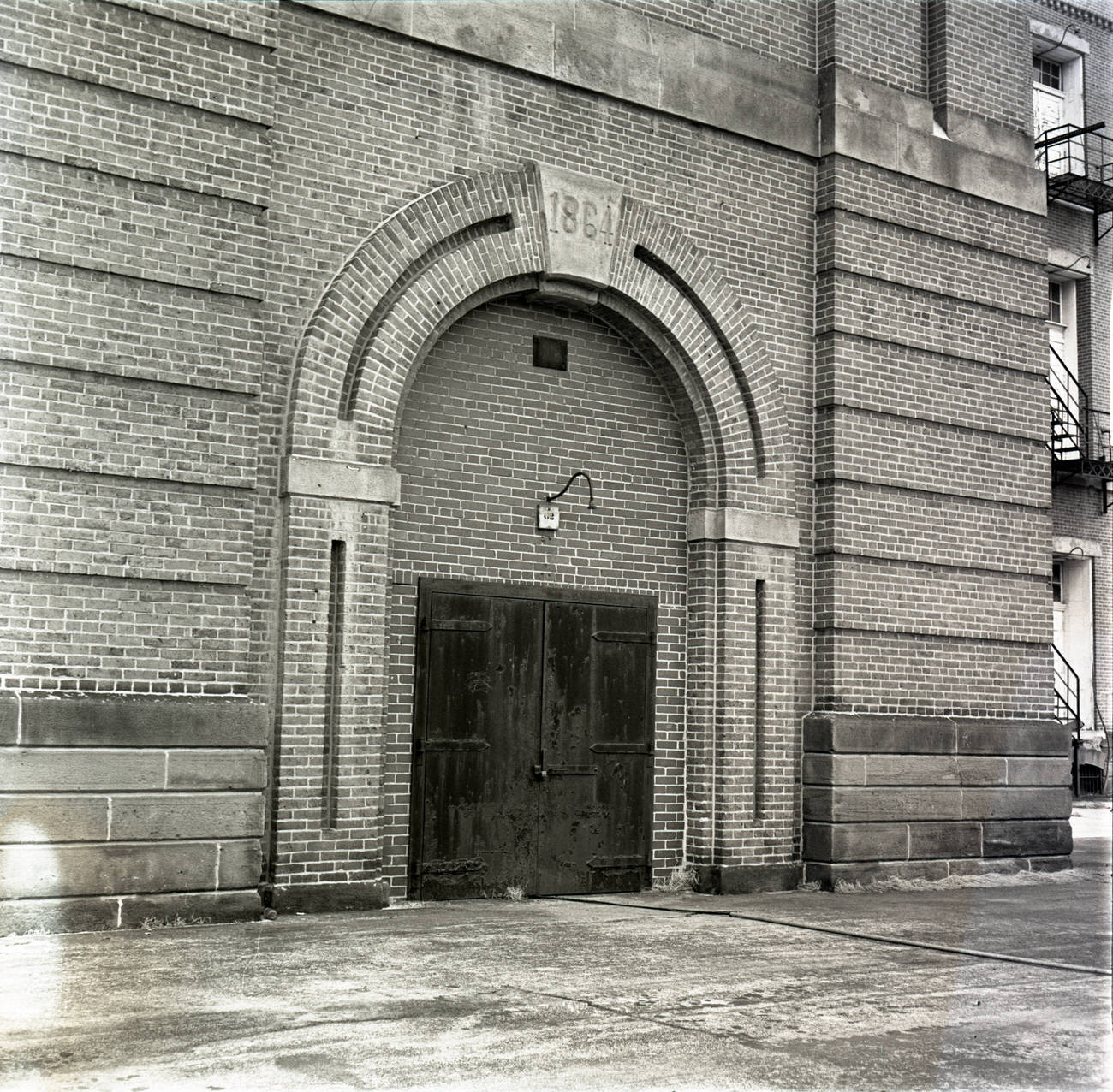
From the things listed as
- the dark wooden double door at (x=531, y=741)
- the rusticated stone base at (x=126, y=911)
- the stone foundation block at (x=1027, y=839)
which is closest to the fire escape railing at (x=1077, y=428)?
the stone foundation block at (x=1027, y=839)

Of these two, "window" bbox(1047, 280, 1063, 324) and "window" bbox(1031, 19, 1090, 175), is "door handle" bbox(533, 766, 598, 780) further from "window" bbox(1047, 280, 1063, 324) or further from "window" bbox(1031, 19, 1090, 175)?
"window" bbox(1031, 19, 1090, 175)

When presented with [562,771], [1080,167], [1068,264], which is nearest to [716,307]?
[562,771]

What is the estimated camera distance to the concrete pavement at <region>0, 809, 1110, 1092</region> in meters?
5.54

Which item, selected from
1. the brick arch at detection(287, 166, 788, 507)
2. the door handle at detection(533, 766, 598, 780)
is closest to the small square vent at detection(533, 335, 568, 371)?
the brick arch at detection(287, 166, 788, 507)

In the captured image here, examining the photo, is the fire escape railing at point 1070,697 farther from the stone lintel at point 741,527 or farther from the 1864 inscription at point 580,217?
the 1864 inscription at point 580,217

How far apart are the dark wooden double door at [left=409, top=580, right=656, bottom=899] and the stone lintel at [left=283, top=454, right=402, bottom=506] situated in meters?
0.95

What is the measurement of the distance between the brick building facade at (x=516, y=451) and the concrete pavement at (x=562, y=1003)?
118 cm

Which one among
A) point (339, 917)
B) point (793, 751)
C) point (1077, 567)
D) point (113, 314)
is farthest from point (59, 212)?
point (1077, 567)

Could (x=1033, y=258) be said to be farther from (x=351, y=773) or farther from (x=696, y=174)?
(x=351, y=773)

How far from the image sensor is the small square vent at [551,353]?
11.5 meters

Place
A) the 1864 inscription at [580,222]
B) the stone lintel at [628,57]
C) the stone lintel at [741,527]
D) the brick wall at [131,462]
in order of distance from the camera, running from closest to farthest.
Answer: the brick wall at [131,462] → the stone lintel at [628,57] → the 1864 inscription at [580,222] → the stone lintel at [741,527]

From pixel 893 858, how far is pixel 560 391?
5.01 meters

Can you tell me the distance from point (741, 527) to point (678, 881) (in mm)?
3008

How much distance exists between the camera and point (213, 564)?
30.7 ft
